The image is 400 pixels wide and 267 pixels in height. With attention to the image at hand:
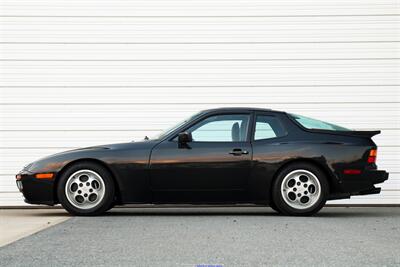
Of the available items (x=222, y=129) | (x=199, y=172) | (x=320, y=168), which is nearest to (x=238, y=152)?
(x=222, y=129)

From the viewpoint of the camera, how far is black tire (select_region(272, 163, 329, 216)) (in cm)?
905

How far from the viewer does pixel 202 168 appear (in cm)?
907

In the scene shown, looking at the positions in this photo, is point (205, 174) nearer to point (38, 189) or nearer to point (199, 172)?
point (199, 172)

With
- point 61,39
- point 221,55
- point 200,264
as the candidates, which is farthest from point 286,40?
point 200,264

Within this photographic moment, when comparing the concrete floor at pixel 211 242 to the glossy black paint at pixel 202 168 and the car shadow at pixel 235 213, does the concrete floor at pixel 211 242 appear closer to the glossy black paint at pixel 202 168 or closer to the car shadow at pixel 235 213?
the glossy black paint at pixel 202 168

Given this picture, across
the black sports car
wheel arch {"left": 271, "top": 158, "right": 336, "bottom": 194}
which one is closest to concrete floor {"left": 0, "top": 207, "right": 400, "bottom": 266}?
the black sports car

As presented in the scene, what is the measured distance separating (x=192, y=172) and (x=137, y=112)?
3276mm

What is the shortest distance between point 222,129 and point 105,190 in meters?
1.51

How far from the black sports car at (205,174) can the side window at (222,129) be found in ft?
0.09

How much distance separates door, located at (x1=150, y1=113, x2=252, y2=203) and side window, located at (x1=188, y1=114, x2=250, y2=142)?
0.12 meters

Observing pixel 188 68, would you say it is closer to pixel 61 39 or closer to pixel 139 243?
pixel 61 39

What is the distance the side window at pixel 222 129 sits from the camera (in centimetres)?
924

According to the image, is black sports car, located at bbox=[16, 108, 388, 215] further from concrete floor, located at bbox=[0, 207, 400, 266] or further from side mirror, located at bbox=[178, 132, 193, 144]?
concrete floor, located at bbox=[0, 207, 400, 266]

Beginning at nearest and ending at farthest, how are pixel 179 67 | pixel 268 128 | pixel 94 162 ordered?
pixel 94 162, pixel 268 128, pixel 179 67
